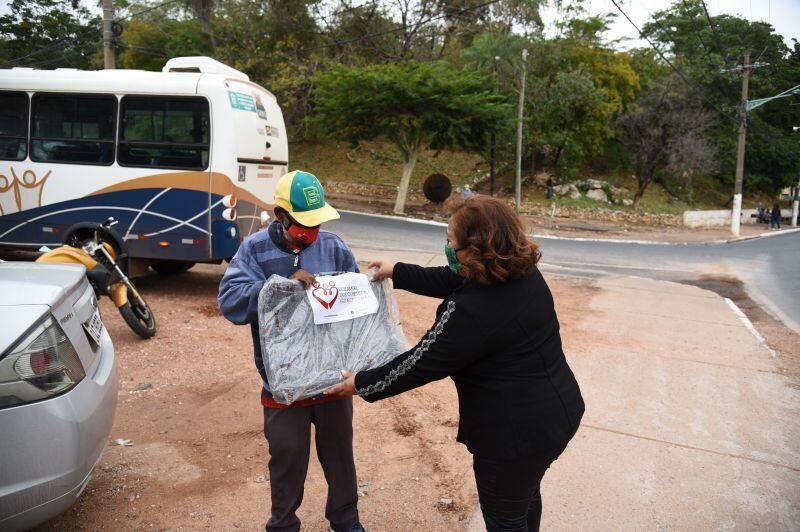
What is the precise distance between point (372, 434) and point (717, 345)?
484 centimetres

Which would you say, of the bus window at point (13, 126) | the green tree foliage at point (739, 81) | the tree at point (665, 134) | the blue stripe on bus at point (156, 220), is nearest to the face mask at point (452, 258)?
the blue stripe on bus at point (156, 220)

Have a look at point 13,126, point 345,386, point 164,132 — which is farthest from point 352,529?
point 13,126

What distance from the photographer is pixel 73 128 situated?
333 inches

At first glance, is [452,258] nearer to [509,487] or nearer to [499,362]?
[499,362]

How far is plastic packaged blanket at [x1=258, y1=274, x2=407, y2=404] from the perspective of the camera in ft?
8.44

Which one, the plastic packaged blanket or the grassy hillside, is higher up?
the grassy hillside

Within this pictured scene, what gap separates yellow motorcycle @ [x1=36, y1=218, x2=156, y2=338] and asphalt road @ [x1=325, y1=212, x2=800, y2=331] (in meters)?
8.63

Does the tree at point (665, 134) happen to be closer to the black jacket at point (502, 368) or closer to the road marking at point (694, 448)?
the road marking at point (694, 448)

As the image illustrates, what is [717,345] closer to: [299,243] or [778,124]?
[299,243]

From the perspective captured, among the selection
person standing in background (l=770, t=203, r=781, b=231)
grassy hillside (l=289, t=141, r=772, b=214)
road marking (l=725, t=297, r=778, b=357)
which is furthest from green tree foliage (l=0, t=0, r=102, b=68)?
person standing in background (l=770, t=203, r=781, b=231)

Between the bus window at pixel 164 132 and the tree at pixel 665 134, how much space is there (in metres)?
26.9

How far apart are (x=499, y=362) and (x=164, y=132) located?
720 cm

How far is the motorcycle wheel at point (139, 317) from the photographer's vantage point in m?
6.31

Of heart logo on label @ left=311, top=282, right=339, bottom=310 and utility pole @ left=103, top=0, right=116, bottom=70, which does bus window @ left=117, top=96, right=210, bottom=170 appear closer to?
heart logo on label @ left=311, top=282, right=339, bottom=310
